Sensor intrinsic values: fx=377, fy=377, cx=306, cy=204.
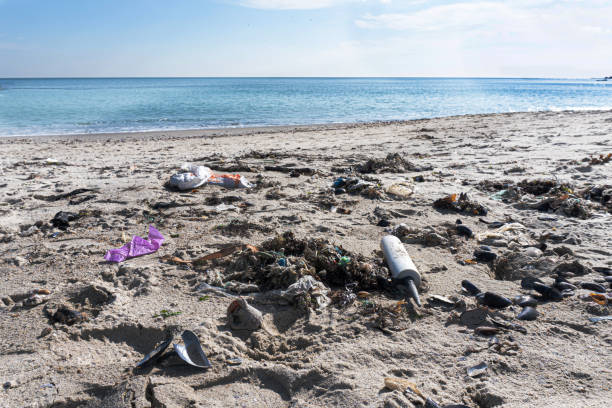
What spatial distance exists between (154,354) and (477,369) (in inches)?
71.1

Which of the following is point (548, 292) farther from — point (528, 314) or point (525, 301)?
point (528, 314)

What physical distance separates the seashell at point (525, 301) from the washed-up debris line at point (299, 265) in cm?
94

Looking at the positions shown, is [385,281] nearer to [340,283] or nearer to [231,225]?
[340,283]

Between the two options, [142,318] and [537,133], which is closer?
[142,318]

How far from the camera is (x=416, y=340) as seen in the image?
2346 mm

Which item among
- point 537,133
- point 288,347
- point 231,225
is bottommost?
point 288,347

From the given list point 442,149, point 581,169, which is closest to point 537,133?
point 442,149

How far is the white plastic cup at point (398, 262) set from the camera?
2.91 metres

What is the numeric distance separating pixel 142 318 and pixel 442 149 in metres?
7.47

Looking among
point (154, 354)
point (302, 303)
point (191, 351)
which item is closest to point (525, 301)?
point (302, 303)

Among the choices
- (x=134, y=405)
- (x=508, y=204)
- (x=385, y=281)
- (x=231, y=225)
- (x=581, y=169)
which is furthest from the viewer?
(x=581, y=169)

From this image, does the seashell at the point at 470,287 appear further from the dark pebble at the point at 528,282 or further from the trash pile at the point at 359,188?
the trash pile at the point at 359,188

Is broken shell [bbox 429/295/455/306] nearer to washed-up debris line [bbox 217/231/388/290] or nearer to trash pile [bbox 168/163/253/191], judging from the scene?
washed-up debris line [bbox 217/231/388/290]

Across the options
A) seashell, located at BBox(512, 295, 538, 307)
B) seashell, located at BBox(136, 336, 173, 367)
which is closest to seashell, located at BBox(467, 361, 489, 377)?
seashell, located at BBox(512, 295, 538, 307)
